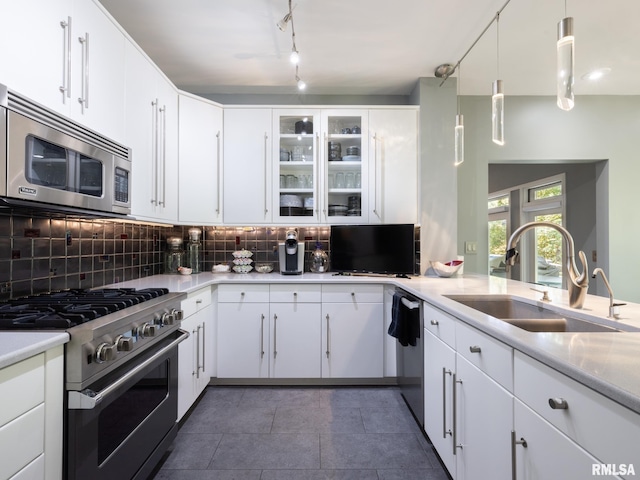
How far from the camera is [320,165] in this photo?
293 cm

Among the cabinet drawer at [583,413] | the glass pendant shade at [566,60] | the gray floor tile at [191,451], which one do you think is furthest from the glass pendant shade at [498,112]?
the gray floor tile at [191,451]

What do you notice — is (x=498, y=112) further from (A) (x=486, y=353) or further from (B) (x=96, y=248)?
(B) (x=96, y=248)

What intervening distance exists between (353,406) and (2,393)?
2023 mm

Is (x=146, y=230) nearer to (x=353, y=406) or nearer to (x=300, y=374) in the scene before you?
(x=300, y=374)

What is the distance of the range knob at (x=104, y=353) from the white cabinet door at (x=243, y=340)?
1445mm

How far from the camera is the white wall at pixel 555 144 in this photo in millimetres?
3182

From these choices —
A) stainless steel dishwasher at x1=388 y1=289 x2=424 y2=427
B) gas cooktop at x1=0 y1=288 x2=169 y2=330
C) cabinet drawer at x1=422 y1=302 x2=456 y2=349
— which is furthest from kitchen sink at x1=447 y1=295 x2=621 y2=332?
gas cooktop at x1=0 y1=288 x2=169 y2=330

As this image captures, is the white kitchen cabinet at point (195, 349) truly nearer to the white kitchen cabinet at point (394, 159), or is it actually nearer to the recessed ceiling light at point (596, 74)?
the white kitchen cabinet at point (394, 159)

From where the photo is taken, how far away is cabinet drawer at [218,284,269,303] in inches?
102

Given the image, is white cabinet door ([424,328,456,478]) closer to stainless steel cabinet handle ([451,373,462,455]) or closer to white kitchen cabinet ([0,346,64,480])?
stainless steel cabinet handle ([451,373,462,455])

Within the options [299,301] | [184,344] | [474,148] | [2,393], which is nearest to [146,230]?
[184,344]

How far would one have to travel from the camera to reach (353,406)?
2316 mm

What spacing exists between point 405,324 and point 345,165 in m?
1.57

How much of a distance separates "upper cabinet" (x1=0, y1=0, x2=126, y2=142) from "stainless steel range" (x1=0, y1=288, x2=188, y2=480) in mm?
843
